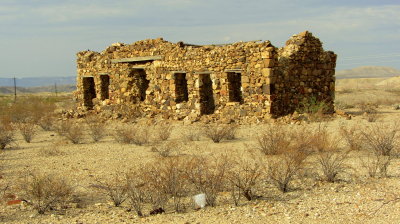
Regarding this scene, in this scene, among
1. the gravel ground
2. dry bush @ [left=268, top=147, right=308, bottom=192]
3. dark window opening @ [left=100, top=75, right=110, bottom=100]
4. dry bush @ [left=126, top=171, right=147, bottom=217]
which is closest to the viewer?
the gravel ground

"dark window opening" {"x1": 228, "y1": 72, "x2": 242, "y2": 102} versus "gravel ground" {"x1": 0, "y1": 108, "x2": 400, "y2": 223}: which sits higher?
"dark window opening" {"x1": 228, "y1": 72, "x2": 242, "y2": 102}

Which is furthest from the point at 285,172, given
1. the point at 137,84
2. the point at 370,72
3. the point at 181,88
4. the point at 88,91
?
the point at 370,72

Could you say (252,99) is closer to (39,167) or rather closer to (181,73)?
(181,73)

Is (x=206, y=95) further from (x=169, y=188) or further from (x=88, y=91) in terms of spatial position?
(x=169, y=188)

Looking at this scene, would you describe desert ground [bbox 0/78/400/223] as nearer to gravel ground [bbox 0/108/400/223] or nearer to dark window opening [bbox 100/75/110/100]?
gravel ground [bbox 0/108/400/223]

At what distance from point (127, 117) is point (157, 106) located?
1.55 m

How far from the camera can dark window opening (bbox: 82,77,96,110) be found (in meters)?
20.4

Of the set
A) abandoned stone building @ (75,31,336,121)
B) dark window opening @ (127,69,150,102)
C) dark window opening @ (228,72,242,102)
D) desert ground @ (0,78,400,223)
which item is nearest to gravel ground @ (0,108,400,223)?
desert ground @ (0,78,400,223)

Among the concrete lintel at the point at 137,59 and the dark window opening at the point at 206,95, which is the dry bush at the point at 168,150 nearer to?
the dark window opening at the point at 206,95

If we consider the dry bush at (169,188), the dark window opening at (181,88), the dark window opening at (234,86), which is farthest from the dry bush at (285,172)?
the dark window opening at (181,88)

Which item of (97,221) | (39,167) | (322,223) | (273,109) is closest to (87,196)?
(97,221)

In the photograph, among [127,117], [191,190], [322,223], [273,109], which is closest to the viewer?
[322,223]

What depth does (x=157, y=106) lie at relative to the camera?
1733cm

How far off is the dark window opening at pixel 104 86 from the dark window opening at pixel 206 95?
5.62m
